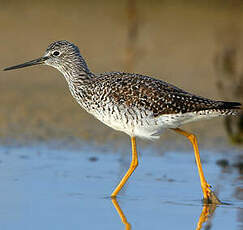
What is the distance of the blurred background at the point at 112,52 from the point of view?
10.3 meters

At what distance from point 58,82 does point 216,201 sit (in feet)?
22.1

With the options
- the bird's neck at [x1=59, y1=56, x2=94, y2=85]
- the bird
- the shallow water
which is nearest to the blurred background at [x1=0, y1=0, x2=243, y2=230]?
the shallow water

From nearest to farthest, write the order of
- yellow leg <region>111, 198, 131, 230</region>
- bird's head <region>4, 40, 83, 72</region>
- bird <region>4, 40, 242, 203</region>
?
yellow leg <region>111, 198, 131, 230</region>
bird <region>4, 40, 242, 203</region>
bird's head <region>4, 40, 83, 72</region>

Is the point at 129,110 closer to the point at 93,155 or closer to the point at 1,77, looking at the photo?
the point at 93,155

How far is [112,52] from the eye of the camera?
1493 cm

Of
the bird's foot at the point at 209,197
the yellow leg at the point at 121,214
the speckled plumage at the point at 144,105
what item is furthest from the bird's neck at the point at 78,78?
the bird's foot at the point at 209,197

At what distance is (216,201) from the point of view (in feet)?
22.9

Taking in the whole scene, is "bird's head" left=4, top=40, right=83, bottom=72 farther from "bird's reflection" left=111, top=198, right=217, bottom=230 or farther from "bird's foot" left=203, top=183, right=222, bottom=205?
"bird's foot" left=203, top=183, right=222, bottom=205

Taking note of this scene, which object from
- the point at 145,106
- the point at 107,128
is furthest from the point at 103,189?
the point at 107,128

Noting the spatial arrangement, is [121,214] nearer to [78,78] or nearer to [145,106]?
[145,106]

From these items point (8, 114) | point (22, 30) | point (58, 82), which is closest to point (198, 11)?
point (22, 30)

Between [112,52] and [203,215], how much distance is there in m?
8.73

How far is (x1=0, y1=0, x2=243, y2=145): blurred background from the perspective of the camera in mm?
10266

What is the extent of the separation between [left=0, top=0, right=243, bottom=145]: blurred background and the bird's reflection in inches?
104
